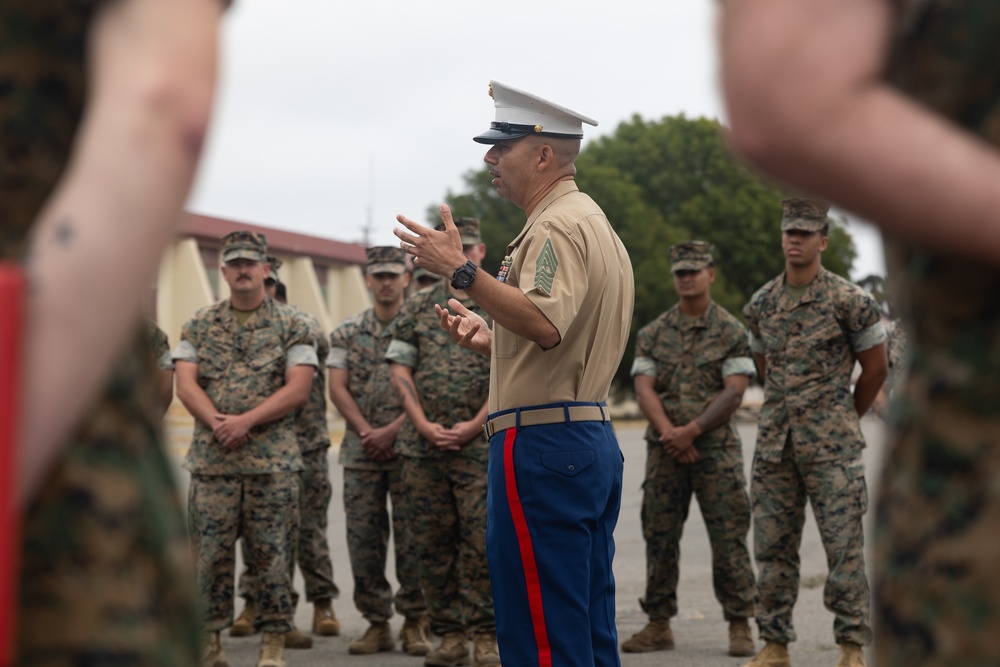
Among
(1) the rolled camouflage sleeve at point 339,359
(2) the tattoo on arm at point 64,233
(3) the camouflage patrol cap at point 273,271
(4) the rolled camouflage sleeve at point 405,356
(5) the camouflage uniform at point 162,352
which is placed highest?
(3) the camouflage patrol cap at point 273,271

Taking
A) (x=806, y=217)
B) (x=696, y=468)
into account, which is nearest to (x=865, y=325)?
(x=806, y=217)

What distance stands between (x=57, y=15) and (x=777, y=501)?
6.37m

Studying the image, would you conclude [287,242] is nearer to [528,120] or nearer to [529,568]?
[528,120]

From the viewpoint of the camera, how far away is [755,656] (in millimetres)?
7340

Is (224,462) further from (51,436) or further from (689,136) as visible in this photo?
(689,136)

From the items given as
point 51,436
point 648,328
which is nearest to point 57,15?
point 51,436

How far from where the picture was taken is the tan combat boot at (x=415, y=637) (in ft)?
25.8

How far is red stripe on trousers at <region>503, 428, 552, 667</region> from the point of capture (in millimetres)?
3943

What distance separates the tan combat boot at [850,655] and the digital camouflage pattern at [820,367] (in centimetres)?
95

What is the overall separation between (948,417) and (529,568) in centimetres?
302

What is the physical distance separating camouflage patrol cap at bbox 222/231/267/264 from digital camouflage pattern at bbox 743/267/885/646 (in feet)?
9.86

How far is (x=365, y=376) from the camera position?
8859 millimetres

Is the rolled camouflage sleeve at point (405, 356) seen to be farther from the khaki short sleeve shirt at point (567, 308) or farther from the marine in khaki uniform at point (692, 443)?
the khaki short sleeve shirt at point (567, 308)

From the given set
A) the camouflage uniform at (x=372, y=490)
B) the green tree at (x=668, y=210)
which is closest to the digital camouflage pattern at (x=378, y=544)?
the camouflage uniform at (x=372, y=490)
